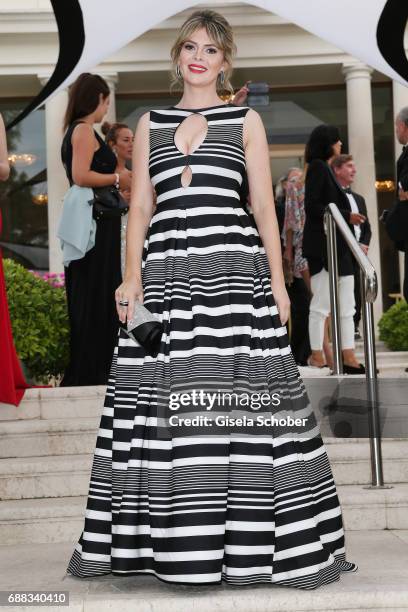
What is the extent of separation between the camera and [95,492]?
11.7ft

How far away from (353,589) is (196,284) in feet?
3.79

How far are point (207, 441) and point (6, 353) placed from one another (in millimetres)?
2497

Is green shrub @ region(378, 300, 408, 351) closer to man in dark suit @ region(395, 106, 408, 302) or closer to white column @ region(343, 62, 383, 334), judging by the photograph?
white column @ region(343, 62, 383, 334)

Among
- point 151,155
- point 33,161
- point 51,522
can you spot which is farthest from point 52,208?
point 151,155

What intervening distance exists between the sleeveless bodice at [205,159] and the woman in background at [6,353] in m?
1.87

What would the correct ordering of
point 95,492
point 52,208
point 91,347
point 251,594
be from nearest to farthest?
point 251,594
point 95,492
point 91,347
point 52,208

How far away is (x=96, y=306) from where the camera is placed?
6.66 m

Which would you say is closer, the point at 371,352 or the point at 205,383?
the point at 205,383

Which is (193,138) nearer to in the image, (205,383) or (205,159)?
(205,159)

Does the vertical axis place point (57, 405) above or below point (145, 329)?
below

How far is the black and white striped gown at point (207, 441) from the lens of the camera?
131 inches

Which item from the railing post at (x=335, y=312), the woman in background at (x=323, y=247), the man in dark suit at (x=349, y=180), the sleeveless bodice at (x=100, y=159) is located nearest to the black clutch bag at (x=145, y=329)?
the sleeveless bodice at (x=100, y=159)

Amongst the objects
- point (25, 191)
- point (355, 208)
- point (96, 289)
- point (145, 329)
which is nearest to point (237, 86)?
point (25, 191)

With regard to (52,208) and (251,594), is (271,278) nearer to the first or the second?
(251,594)
